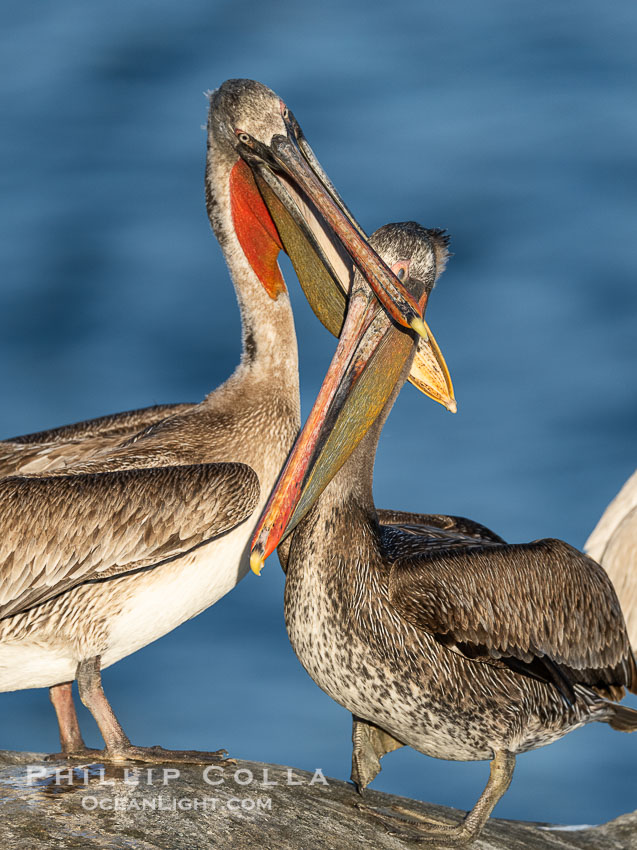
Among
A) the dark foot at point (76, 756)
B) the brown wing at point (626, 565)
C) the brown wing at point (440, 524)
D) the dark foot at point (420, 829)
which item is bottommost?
the dark foot at point (420, 829)

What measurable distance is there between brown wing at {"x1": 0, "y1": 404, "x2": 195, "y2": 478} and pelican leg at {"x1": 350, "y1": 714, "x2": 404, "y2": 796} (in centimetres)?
138

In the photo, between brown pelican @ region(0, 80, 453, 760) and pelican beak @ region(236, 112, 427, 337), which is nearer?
pelican beak @ region(236, 112, 427, 337)

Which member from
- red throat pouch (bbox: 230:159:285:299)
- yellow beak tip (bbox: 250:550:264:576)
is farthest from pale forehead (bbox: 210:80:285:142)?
yellow beak tip (bbox: 250:550:264:576)

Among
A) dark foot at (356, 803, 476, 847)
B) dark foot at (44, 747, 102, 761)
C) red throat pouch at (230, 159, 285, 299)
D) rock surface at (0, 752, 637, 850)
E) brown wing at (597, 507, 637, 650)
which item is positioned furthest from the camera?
brown wing at (597, 507, 637, 650)

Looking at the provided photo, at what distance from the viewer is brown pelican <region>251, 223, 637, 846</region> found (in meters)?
4.32

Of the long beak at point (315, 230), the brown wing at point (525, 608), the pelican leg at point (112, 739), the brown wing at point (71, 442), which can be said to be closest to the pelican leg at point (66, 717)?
the pelican leg at point (112, 739)

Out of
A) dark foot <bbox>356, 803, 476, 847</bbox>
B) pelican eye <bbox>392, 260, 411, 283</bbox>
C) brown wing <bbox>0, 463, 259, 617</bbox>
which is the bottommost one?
dark foot <bbox>356, 803, 476, 847</bbox>

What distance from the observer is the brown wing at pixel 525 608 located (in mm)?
4352

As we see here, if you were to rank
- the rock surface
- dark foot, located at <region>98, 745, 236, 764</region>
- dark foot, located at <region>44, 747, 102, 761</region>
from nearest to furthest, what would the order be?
the rock surface
dark foot, located at <region>98, 745, 236, 764</region>
dark foot, located at <region>44, 747, 102, 761</region>

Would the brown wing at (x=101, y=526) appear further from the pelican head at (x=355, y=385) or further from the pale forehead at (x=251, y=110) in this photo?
the pale forehead at (x=251, y=110)

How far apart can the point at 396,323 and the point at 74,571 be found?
1320mm

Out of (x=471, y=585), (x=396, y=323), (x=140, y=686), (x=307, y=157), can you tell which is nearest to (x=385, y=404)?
(x=396, y=323)

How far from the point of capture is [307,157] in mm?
4906

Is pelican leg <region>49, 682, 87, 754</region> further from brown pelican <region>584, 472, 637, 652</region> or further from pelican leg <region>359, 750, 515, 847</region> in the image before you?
brown pelican <region>584, 472, 637, 652</region>
